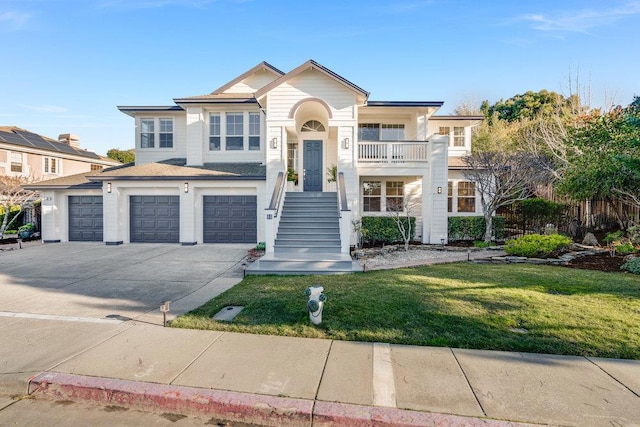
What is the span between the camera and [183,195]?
14320 millimetres

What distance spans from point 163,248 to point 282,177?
5.68 metres

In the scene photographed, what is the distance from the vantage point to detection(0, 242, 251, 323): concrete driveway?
6250 millimetres

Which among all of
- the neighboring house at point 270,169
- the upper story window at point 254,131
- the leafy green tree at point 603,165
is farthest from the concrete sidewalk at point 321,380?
the upper story window at point 254,131

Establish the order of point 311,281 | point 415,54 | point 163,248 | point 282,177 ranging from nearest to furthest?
point 311,281 → point 282,177 → point 163,248 → point 415,54

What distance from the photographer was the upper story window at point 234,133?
52.7 feet

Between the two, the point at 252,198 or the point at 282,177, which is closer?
the point at 282,177

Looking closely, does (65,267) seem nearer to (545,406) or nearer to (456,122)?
(545,406)

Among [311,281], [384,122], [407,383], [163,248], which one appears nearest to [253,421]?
[407,383]

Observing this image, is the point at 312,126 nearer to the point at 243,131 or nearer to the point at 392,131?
the point at 243,131

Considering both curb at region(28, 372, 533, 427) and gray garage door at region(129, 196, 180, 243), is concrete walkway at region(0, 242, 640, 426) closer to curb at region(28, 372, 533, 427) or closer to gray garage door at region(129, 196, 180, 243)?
curb at region(28, 372, 533, 427)

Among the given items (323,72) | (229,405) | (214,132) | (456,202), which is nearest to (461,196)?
(456,202)

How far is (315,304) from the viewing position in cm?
512

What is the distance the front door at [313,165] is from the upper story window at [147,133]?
27.3ft

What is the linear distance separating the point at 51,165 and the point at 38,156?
1318mm
